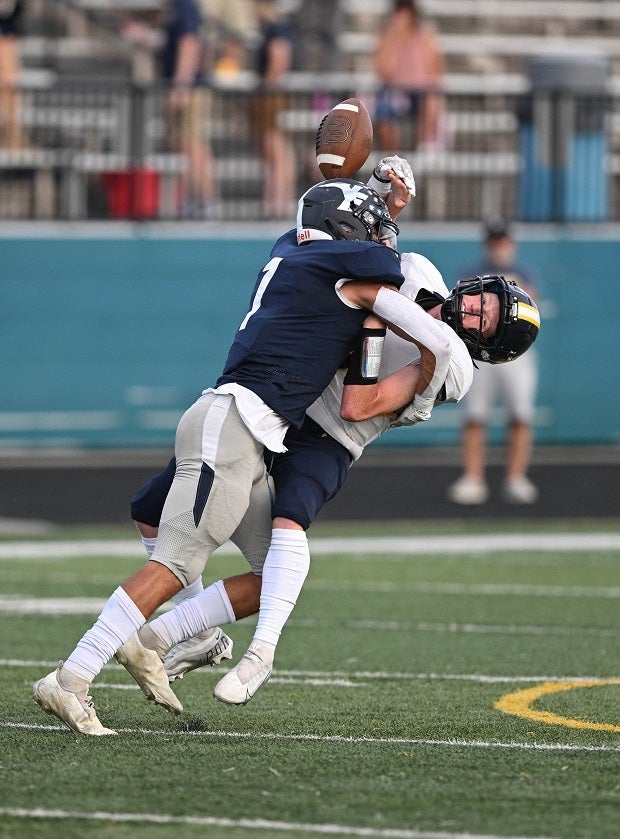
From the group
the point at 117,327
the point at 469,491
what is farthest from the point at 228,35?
the point at 469,491

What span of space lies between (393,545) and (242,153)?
6948mm

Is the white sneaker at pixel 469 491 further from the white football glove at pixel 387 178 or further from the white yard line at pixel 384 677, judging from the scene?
the white football glove at pixel 387 178

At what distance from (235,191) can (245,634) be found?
10129 mm

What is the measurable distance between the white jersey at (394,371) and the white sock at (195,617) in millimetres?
683

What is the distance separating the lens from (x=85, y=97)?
17.0 metres

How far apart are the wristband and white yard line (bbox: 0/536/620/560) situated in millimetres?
5946

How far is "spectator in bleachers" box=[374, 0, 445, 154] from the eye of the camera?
17562 mm

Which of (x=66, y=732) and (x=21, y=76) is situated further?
(x=21, y=76)

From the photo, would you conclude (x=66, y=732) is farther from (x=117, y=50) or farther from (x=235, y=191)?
(x=117, y=50)

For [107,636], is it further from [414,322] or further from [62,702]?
[414,322]

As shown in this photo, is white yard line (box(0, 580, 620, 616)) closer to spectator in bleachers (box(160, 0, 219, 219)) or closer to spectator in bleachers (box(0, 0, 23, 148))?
spectator in bleachers (box(160, 0, 219, 219))

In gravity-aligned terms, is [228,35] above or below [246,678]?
above

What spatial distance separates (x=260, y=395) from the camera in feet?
17.9

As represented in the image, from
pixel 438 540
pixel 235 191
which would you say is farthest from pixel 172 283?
pixel 438 540
